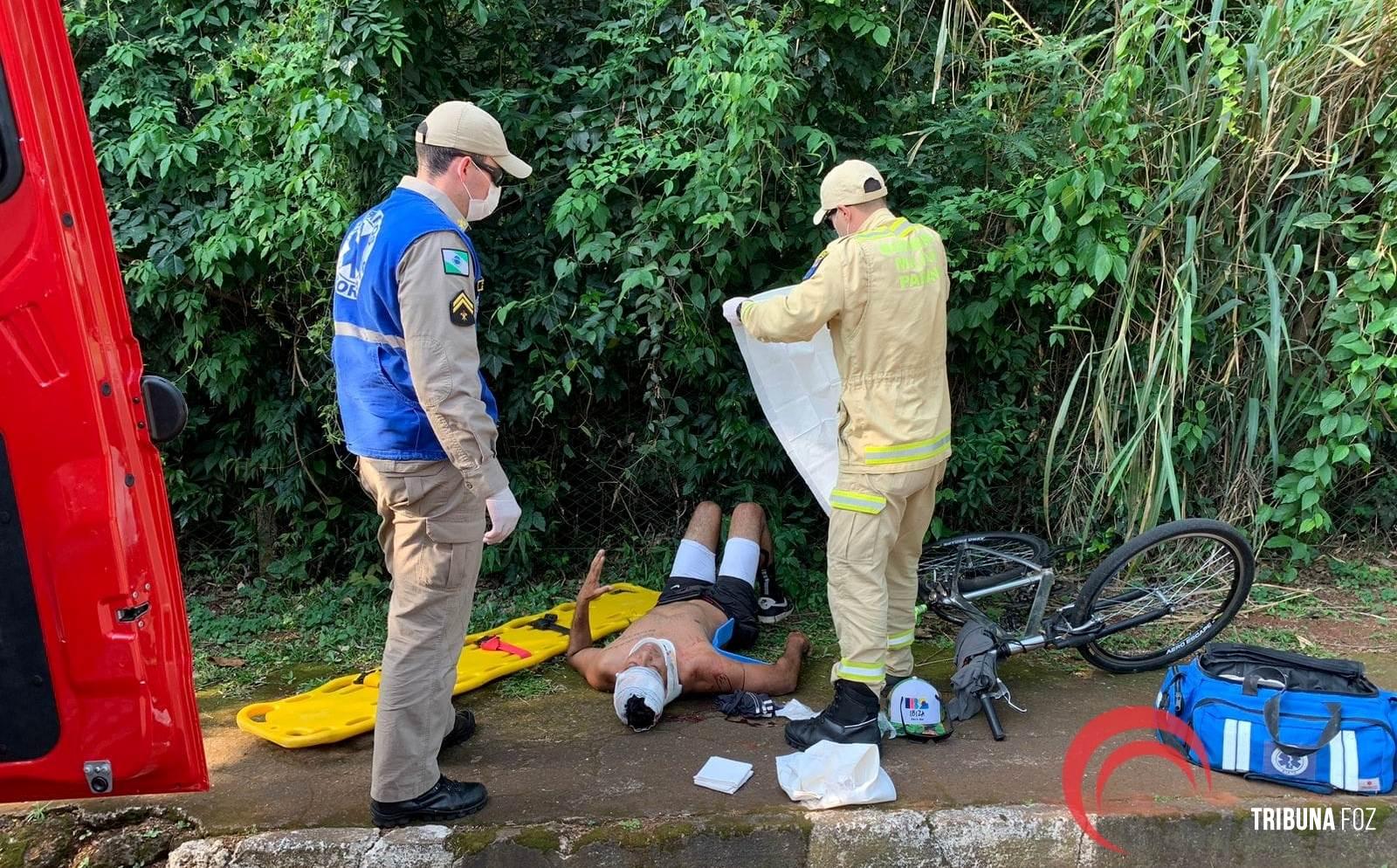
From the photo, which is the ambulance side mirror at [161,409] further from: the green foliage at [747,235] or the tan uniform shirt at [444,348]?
the green foliage at [747,235]

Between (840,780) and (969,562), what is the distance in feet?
4.95

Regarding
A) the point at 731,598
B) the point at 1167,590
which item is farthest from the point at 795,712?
the point at 1167,590

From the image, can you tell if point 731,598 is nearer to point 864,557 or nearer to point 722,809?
point 864,557

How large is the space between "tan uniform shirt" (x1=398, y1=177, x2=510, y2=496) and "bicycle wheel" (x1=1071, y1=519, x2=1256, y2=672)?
2.49 metres

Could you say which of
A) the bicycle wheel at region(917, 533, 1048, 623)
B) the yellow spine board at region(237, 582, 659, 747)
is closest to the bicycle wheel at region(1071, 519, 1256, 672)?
the bicycle wheel at region(917, 533, 1048, 623)

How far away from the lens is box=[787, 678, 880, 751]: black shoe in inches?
131

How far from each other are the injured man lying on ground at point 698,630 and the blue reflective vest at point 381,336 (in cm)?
122

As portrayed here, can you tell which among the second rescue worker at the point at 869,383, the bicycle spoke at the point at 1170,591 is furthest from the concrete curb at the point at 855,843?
the bicycle spoke at the point at 1170,591

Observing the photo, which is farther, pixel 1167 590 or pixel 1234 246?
pixel 1234 246

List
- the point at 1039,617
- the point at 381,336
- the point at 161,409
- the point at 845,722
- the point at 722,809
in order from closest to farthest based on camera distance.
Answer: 1. the point at 161,409
2. the point at 381,336
3. the point at 722,809
4. the point at 845,722
5. the point at 1039,617

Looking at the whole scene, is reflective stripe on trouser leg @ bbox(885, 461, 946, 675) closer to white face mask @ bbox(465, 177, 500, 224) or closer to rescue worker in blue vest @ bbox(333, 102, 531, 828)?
rescue worker in blue vest @ bbox(333, 102, 531, 828)

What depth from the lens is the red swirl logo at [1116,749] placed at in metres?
3.05

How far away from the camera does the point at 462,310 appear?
2.71 m

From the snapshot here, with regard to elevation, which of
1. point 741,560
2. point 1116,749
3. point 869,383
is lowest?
point 1116,749
